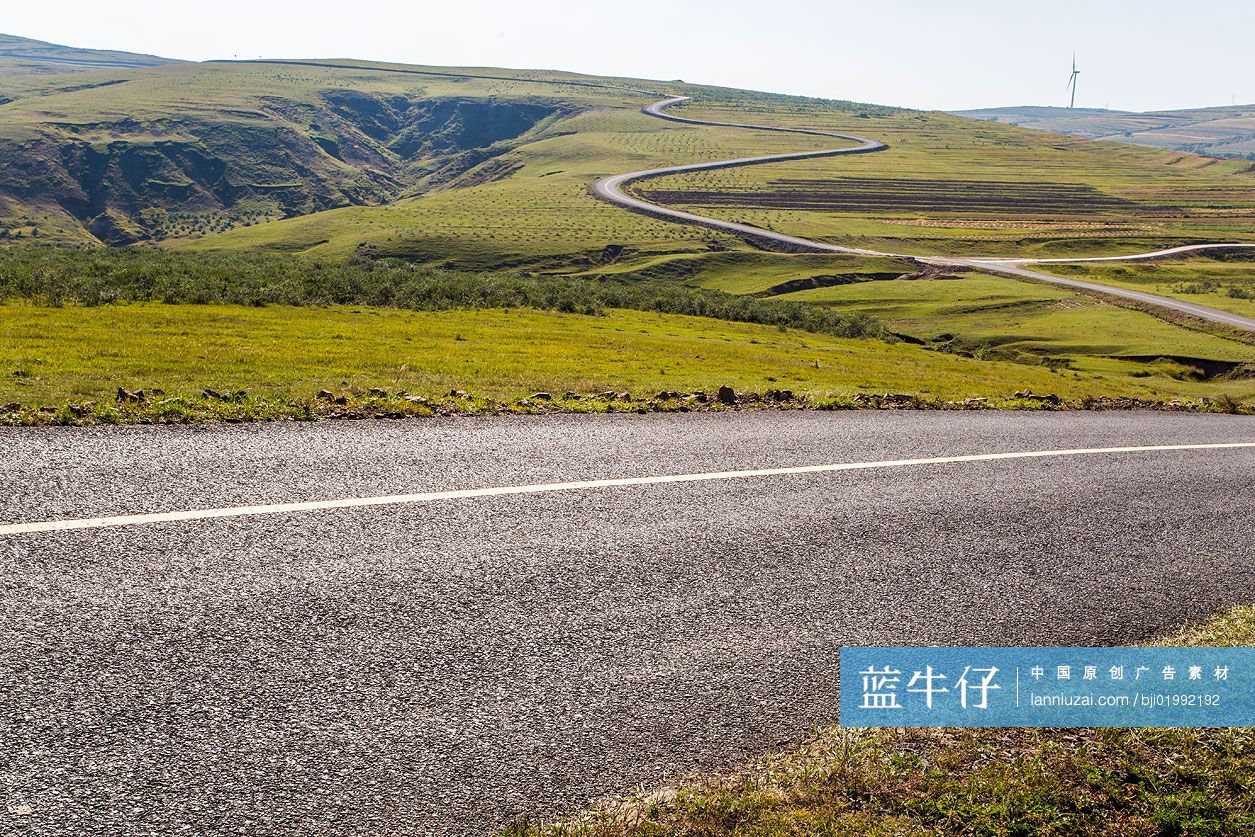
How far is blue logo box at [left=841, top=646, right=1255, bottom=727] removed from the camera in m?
5.73

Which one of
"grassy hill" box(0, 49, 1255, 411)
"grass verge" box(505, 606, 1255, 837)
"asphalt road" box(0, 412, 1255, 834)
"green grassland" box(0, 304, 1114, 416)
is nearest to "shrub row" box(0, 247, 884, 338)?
"grassy hill" box(0, 49, 1255, 411)

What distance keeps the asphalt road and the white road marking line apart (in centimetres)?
15

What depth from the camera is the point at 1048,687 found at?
6145 millimetres

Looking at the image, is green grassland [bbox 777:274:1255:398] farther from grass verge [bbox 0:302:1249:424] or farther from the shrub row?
grass verge [bbox 0:302:1249:424]

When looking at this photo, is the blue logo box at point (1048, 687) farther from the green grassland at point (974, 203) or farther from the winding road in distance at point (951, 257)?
the green grassland at point (974, 203)

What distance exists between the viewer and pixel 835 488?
1005cm

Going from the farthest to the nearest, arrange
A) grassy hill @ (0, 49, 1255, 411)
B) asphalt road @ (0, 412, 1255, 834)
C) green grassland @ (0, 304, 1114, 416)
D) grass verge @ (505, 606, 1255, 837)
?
grassy hill @ (0, 49, 1255, 411), green grassland @ (0, 304, 1114, 416), asphalt road @ (0, 412, 1255, 834), grass verge @ (505, 606, 1255, 837)

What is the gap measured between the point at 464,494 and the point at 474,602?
2340mm

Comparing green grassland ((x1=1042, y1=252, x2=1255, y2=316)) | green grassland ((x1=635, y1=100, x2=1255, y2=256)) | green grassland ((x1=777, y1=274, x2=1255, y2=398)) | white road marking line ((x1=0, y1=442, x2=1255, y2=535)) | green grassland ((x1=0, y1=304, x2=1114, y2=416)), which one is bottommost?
green grassland ((x1=777, y1=274, x2=1255, y2=398))

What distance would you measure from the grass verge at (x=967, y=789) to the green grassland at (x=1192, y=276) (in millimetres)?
85838

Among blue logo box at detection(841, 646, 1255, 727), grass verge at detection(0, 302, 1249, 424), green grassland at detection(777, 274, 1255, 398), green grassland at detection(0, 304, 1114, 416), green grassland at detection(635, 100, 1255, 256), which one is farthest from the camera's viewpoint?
green grassland at detection(635, 100, 1255, 256)

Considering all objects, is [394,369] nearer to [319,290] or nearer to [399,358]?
[399,358]

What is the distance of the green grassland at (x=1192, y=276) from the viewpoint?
82375 mm

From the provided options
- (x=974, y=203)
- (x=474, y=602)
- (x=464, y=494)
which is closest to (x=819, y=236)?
(x=974, y=203)
